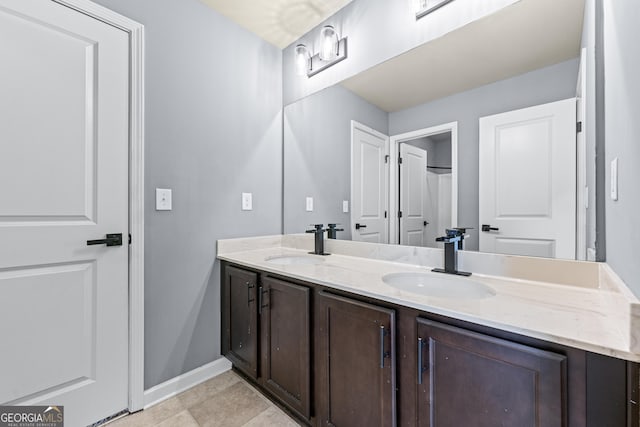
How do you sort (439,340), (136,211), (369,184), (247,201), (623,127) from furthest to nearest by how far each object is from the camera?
1. (247,201)
2. (369,184)
3. (136,211)
4. (439,340)
5. (623,127)

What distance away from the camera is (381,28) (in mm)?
1560

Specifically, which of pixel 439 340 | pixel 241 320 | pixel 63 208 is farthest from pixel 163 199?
pixel 439 340

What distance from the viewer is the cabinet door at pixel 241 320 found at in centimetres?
155

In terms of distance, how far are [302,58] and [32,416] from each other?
97.5 inches

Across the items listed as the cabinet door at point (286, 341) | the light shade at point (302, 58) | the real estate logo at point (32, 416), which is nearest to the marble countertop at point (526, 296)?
the cabinet door at point (286, 341)

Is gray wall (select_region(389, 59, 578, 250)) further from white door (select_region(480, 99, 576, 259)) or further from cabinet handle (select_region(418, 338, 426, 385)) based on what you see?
cabinet handle (select_region(418, 338, 426, 385))

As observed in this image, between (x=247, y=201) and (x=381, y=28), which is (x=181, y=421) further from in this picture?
(x=381, y=28)

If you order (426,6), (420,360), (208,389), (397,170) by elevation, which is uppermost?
(426,6)

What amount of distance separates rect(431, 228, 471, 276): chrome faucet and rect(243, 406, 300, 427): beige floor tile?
1.07m

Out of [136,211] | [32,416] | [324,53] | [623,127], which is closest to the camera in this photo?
[623,127]

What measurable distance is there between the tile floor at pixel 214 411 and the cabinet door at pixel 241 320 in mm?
134

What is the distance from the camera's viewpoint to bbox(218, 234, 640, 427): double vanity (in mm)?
639

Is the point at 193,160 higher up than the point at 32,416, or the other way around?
the point at 193,160

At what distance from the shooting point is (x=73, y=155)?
129 cm
